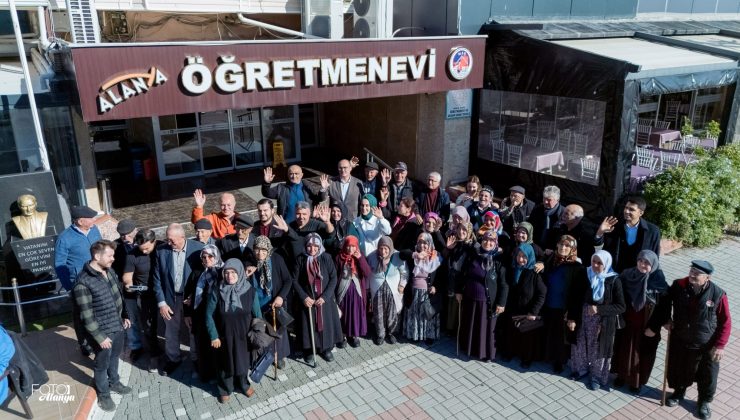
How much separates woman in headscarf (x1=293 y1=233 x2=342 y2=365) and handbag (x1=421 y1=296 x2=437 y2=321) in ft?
3.51

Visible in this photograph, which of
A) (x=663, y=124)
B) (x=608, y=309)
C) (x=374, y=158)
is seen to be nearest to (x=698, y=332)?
(x=608, y=309)

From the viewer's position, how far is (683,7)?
55.5 feet

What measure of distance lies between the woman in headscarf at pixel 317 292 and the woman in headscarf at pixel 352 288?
0.15 metres

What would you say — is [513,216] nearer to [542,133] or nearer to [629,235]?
[629,235]

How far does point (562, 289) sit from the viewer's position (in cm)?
584

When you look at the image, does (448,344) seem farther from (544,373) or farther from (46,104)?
(46,104)

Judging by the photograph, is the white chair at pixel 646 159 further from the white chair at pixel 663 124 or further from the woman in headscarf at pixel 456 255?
the woman in headscarf at pixel 456 255

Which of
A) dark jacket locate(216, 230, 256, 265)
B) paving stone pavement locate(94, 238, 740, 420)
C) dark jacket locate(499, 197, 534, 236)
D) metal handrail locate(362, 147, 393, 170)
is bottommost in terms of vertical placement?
paving stone pavement locate(94, 238, 740, 420)

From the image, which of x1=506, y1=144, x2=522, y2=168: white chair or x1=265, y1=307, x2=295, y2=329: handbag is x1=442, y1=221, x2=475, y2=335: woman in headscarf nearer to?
x1=265, y1=307, x2=295, y2=329: handbag

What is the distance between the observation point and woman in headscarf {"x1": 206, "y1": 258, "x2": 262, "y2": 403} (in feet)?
17.7

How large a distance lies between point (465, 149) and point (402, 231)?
5933 mm

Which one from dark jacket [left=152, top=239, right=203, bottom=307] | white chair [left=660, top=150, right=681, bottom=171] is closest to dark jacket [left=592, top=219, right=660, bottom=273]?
dark jacket [left=152, top=239, right=203, bottom=307]

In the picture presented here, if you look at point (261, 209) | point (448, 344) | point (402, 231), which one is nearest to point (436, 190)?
point (402, 231)

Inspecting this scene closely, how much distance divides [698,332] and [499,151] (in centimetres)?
773
